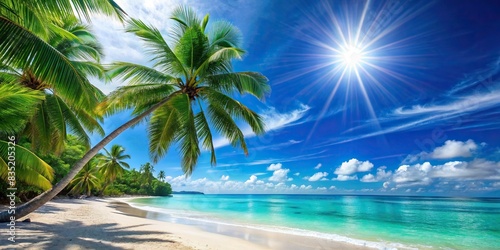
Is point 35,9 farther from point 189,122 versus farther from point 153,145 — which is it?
point 153,145

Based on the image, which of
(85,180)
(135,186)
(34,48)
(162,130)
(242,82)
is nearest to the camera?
(34,48)

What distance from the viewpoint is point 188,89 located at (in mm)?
8352

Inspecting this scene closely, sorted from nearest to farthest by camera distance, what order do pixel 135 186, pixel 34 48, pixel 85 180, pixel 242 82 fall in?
pixel 34 48, pixel 242 82, pixel 85 180, pixel 135 186

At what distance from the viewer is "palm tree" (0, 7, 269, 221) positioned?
7.82 meters

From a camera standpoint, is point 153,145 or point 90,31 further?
point 90,31

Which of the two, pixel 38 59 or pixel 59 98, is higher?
pixel 59 98

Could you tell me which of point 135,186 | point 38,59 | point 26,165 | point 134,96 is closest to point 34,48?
point 38,59

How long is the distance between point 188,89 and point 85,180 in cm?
3410

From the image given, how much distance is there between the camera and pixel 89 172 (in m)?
33.8

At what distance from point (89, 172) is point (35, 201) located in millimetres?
32581

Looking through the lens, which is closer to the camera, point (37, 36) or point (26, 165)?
point (37, 36)

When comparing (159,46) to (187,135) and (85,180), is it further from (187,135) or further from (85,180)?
(85,180)

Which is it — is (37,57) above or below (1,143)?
Answer: above

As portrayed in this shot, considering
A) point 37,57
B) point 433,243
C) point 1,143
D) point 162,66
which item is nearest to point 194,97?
point 162,66
